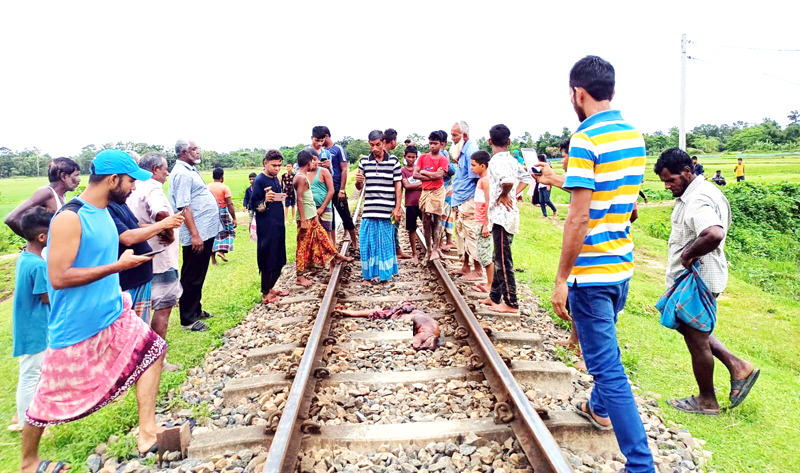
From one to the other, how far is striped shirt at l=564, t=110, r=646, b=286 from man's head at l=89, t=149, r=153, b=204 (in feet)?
8.31

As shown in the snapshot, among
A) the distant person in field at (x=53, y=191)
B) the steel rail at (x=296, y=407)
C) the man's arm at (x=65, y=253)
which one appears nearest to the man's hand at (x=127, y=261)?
the man's arm at (x=65, y=253)

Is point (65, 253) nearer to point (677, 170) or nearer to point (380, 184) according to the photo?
point (677, 170)

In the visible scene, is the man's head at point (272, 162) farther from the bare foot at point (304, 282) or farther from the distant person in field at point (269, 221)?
the bare foot at point (304, 282)

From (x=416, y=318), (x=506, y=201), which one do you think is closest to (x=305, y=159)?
(x=506, y=201)

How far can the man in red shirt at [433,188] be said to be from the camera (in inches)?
292

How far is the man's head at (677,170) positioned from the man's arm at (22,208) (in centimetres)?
456

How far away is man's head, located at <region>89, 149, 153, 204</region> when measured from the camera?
2.92 metres

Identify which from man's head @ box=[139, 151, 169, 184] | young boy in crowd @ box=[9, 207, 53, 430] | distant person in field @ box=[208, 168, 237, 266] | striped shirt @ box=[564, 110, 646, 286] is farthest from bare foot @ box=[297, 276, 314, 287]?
striped shirt @ box=[564, 110, 646, 286]

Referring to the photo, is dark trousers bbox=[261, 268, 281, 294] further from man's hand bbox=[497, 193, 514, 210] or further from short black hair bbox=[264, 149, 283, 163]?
man's hand bbox=[497, 193, 514, 210]

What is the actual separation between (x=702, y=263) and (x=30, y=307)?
15.5 feet

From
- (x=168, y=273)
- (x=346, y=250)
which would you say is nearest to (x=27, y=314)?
(x=168, y=273)

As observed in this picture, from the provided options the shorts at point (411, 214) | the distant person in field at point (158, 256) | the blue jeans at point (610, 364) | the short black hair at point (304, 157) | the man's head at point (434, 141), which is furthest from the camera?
the shorts at point (411, 214)

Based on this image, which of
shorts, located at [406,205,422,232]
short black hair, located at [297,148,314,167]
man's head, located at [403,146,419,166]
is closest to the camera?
short black hair, located at [297,148,314,167]

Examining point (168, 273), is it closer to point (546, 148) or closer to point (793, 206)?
point (793, 206)
